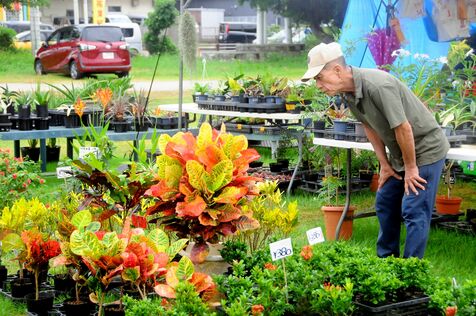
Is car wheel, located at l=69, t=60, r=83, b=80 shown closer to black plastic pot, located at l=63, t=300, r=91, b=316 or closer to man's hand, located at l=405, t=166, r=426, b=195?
man's hand, located at l=405, t=166, r=426, b=195

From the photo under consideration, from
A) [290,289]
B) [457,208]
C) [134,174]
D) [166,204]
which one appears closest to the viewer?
[290,289]

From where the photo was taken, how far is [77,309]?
3867 mm

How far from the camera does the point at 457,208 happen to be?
6.47m

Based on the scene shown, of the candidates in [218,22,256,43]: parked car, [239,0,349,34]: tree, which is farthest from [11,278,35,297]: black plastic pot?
[218,22,256,43]: parked car

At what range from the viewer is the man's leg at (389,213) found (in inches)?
182

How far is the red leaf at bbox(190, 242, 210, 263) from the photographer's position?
3.75m

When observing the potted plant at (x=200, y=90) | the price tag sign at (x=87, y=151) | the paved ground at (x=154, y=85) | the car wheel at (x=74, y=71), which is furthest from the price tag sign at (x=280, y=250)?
the car wheel at (x=74, y=71)

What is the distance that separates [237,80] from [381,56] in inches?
57.9

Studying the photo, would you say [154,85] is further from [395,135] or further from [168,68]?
[395,135]

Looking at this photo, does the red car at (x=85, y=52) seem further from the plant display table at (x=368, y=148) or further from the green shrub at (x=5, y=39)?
the plant display table at (x=368, y=148)

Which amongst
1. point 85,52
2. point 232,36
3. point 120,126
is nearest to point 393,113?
point 120,126

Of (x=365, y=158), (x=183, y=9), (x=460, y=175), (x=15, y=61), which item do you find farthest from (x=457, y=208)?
Answer: (x=15, y=61)

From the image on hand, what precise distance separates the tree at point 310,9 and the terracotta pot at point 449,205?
55.0ft

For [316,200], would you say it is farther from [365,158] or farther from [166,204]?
[166,204]
